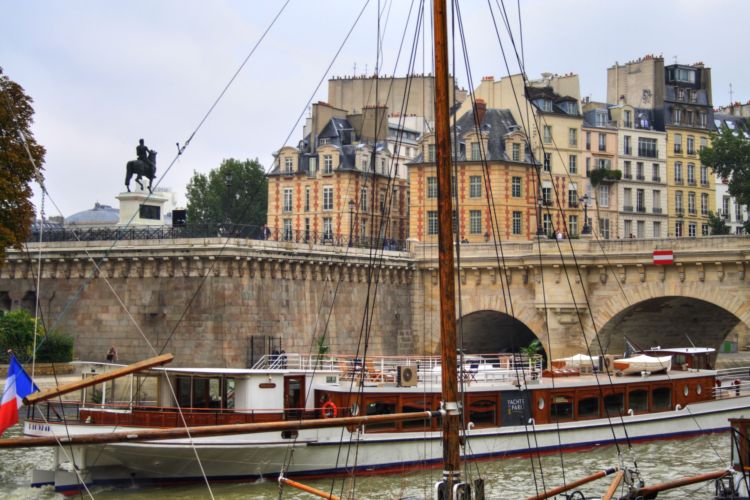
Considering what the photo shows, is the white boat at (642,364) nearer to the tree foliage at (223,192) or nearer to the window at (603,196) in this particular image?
the window at (603,196)

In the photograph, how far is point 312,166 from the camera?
70250 millimetres

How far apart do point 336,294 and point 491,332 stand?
12693 millimetres

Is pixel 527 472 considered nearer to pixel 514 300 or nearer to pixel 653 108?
pixel 514 300

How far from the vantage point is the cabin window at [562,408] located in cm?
3356

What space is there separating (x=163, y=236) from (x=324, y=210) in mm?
24442

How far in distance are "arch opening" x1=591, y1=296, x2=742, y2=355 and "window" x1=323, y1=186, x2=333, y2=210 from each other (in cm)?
2152

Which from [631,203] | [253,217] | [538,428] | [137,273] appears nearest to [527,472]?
[538,428]

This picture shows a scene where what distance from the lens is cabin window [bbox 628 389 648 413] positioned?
35781 millimetres

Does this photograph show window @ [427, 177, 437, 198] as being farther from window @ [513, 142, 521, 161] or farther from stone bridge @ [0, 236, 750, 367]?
stone bridge @ [0, 236, 750, 367]

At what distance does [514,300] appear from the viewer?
51.9 meters

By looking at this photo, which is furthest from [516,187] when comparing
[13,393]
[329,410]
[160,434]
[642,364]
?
[160,434]

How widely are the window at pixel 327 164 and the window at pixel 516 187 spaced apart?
1169 centimetres

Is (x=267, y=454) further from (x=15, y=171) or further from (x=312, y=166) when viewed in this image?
(x=312, y=166)

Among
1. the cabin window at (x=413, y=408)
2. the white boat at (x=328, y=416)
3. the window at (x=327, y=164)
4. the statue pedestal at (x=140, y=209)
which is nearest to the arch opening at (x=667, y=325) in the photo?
the white boat at (x=328, y=416)
